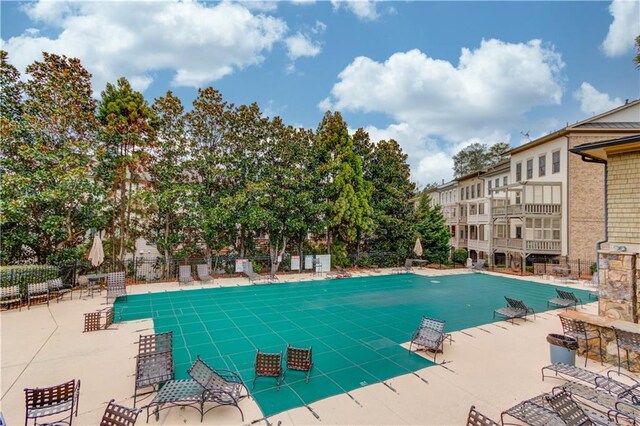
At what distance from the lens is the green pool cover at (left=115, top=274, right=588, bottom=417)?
649 centimetres

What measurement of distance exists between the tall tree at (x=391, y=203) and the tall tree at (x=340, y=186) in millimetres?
1848

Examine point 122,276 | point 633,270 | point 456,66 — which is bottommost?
point 122,276

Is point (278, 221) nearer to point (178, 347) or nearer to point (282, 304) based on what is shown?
point (282, 304)

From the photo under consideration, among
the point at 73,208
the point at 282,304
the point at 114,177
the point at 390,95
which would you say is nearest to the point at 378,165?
the point at 390,95

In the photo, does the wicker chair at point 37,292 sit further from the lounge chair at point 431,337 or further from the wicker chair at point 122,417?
the lounge chair at point 431,337

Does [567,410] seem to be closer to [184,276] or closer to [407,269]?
[184,276]

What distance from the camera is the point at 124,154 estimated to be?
56.4 ft

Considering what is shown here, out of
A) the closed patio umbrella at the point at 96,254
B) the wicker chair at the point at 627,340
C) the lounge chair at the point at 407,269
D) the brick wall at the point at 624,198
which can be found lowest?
the lounge chair at the point at 407,269

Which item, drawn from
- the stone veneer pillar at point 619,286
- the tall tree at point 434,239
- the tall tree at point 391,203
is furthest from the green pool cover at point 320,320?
the tall tree at point 434,239

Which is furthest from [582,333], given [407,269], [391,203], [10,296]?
[10,296]

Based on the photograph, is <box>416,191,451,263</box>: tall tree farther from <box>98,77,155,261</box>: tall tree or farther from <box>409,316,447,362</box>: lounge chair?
<box>98,77,155,261</box>: tall tree

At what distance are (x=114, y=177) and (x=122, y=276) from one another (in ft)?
20.6

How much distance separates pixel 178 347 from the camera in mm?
7980

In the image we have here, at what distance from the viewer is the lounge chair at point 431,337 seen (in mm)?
7332
